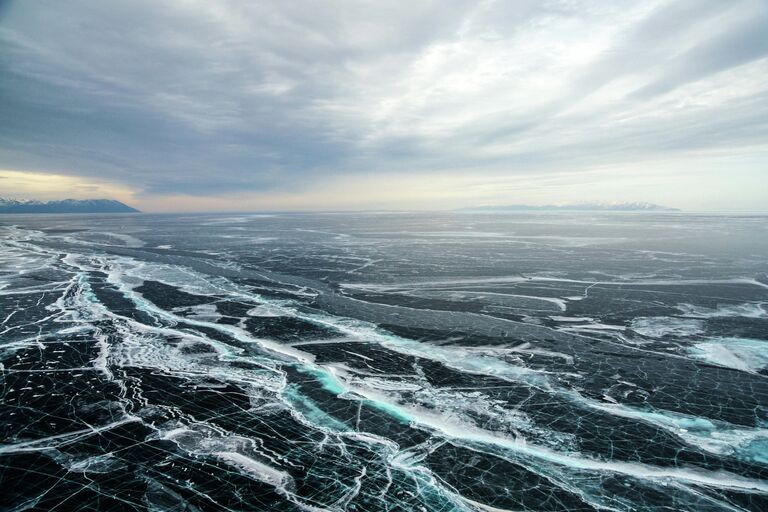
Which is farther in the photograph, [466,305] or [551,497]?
[466,305]

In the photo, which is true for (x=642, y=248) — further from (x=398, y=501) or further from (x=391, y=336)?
(x=398, y=501)

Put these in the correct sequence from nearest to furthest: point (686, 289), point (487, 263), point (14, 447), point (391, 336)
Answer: point (14, 447) < point (391, 336) < point (686, 289) < point (487, 263)

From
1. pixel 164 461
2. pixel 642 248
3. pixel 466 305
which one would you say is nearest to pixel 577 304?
pixel 466 305

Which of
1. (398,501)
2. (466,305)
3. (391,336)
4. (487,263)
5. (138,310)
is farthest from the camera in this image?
(487,263)

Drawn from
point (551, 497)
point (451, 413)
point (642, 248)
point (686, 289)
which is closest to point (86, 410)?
point (451, 413)

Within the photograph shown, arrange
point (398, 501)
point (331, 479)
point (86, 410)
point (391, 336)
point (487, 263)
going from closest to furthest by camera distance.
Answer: point (398, 501), point (331, 479), point (86, 410), point (391, 336), point (487, 263)

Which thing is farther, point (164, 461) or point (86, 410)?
point (86, 410)

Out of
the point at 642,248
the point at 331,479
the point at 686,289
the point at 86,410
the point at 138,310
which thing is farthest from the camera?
the point at 642,248

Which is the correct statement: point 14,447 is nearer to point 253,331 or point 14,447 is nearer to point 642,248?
point 253,331

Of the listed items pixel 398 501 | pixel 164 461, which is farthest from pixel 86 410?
pixel 398 501
